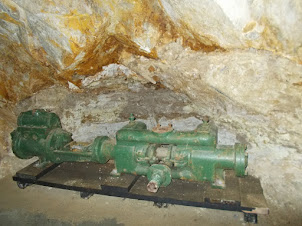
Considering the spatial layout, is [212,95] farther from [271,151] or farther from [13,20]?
[13,20]

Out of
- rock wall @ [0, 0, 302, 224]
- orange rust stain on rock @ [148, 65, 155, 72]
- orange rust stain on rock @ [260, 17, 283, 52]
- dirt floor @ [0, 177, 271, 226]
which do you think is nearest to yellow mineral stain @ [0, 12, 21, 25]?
rock wall @ [0, 0, 302, 224]

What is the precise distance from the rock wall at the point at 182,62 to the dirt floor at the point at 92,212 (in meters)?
0.80

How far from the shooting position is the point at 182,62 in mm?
2365

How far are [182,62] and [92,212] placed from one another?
2044 mm

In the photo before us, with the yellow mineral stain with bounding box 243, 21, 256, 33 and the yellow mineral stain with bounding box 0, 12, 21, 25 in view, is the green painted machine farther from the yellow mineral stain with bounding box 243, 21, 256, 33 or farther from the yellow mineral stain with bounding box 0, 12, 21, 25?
the yellow mineral stain with bounding box 0, 12, 21, 25

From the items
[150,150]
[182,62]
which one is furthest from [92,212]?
[182,62]

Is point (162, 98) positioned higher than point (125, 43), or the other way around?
point (125, 43)

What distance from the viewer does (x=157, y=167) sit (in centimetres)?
215

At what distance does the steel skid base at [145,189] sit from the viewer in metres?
2.04

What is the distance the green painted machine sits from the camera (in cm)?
211

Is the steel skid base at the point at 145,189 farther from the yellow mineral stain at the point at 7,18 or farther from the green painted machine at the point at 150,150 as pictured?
the yellow mineral stain at the point at 7,18

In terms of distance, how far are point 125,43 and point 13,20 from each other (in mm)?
1277

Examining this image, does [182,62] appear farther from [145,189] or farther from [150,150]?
[145,189]

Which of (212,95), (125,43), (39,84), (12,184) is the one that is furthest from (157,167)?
(12,184)
